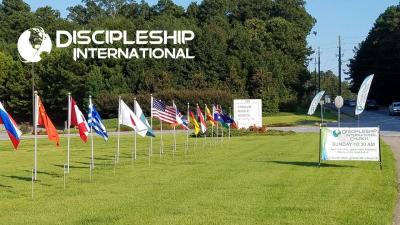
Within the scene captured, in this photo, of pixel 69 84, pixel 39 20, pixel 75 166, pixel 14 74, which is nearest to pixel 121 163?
pixel 75 166

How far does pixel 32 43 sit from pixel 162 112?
5878 cm

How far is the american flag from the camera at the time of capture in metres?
26.8

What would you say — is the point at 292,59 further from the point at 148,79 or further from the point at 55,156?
the point at 55,156

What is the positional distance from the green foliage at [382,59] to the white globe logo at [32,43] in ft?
176

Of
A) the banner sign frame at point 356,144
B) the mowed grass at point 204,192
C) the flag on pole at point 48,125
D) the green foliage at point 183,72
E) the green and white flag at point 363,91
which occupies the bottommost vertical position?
the mowed grass at point 204,192

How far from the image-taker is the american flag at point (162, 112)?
26.8 metres

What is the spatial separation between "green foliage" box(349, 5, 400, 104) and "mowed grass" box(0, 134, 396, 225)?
80.7 meters

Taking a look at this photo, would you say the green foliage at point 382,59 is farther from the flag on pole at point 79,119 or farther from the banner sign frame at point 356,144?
the flag on pole at point 79,119

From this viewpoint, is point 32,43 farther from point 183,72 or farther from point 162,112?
point 162,112

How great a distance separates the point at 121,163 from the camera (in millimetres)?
23578

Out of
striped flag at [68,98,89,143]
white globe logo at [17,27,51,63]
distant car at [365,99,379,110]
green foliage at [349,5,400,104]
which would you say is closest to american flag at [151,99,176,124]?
striped flag at [68,98,89,143]

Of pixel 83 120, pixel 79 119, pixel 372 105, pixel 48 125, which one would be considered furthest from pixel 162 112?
pixel 372 105

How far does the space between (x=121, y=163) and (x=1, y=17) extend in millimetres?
98252

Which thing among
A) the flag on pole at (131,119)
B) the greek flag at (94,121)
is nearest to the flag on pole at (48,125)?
the greek flag at (94,121)
